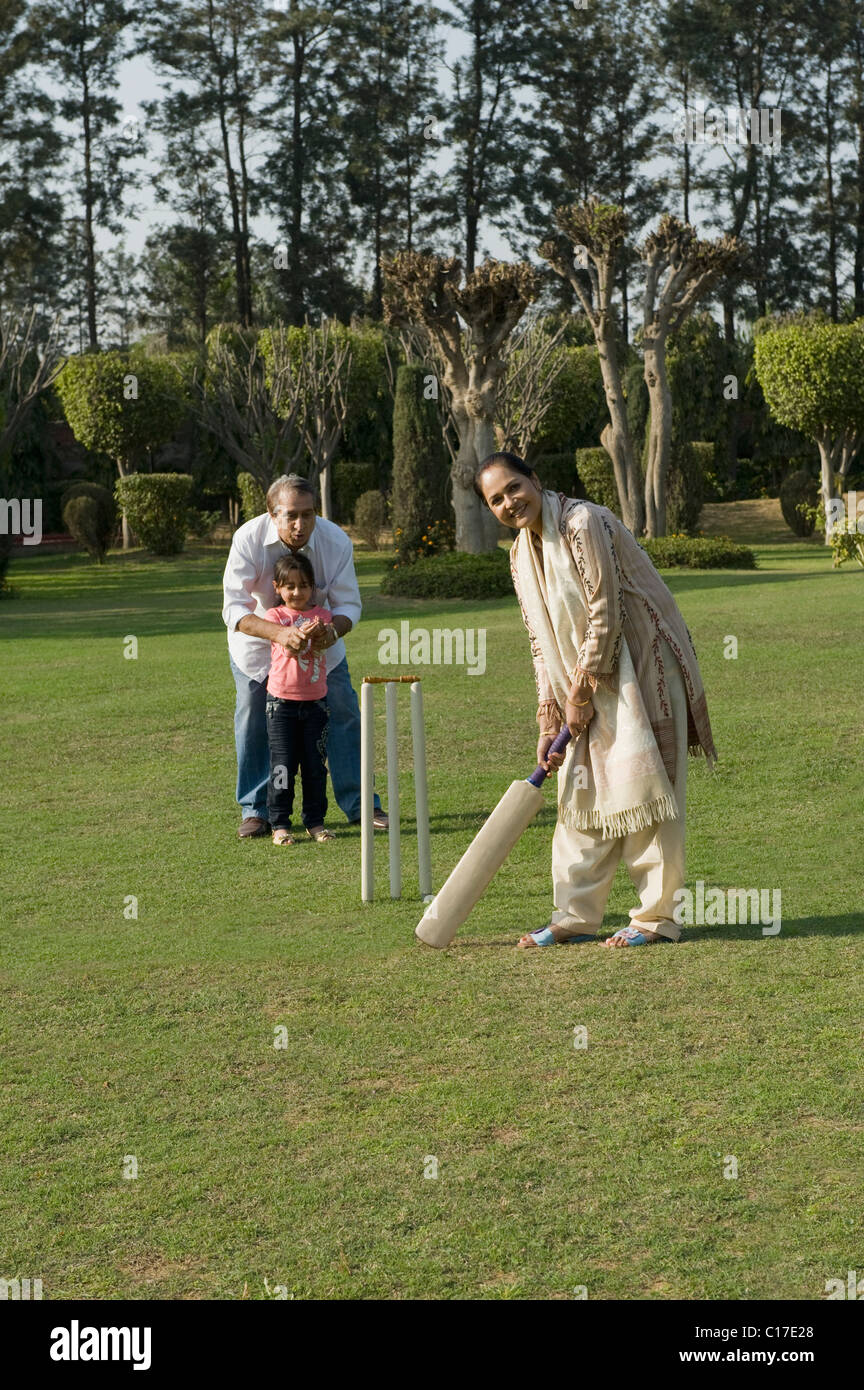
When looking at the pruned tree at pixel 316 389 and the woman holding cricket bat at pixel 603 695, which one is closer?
the woman holding cricket bat at pixel 603 695

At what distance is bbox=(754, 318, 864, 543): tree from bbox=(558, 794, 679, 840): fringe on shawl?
2507 cm

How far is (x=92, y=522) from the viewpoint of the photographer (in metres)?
30.5

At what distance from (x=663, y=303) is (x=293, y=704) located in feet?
66.6

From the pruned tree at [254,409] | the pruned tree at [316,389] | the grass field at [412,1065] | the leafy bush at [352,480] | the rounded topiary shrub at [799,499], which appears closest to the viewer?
the grass field at [412,1065]

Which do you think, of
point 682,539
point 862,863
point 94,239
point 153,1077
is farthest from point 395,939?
point 94,239

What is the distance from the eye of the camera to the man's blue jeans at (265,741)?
25.9 ft

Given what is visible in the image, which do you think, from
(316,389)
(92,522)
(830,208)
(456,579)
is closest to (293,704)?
(456,579)

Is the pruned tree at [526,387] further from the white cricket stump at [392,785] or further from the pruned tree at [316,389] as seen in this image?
the white cricket stump at [392,785]

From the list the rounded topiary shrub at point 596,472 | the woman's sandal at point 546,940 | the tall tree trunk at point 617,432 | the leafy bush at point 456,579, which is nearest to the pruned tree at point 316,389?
the rounded topiary shrub at point 596,472

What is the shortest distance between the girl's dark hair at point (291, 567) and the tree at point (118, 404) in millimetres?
26302

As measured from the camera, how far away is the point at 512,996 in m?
5.30

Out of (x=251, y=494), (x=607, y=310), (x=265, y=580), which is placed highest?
(x=607, y=310)

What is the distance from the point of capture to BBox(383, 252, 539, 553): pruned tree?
72.4 ft

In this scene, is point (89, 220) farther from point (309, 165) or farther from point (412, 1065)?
point (412, 1065)
